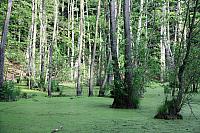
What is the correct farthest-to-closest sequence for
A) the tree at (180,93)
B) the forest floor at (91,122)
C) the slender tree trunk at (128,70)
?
the slender tree trunk at (128,70), the tree at (180,93), the forest floor at (91,122)

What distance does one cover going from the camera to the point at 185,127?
638 centimetres

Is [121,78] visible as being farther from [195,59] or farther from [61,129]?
[61,129]

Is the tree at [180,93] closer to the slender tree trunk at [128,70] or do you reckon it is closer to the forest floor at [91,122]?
the forest floor at [91,122]

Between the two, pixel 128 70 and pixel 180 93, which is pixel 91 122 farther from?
pixel 128 70

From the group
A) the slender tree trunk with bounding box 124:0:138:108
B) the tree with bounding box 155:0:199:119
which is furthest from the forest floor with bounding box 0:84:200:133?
the slender tree trunk with bounding box 124:0:138:108

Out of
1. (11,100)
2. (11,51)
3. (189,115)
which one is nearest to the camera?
(189,115)

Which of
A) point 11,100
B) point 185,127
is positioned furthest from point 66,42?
point 185,127

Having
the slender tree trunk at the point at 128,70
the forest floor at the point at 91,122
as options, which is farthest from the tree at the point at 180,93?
the slender tree trunk at the point at 128,70

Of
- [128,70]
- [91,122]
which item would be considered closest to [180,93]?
[91,122]

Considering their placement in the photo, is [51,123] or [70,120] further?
[70,120]

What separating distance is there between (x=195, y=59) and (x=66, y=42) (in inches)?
746

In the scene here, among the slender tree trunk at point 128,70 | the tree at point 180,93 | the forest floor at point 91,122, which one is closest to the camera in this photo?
the forest floor at point 91,122

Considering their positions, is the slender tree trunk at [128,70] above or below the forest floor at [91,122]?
above

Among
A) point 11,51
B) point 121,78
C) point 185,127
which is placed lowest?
point 185,127
